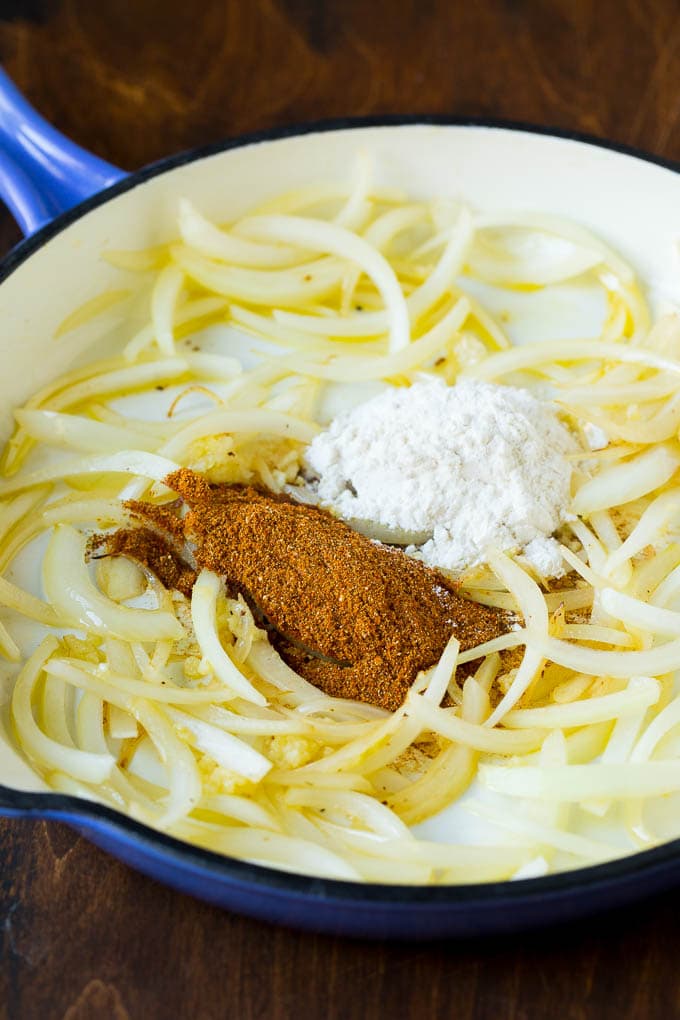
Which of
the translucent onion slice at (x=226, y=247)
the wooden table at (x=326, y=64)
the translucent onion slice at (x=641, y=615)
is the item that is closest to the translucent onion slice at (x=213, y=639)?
the translucent onion slice at (x=641, y=615)

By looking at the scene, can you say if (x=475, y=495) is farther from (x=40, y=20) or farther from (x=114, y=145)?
(x=40, y=20)

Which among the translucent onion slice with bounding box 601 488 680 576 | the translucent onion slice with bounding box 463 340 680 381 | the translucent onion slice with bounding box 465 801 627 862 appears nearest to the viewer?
the translucent onion slice with bounding box 465 801 627 862

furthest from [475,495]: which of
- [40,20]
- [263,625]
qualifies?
[40,20]

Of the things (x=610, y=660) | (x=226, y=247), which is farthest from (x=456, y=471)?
(x=226, y=247)

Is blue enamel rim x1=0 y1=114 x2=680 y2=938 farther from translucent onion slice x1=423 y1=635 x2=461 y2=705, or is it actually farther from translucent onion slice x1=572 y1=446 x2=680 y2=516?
translucent onion slice x1=572 y1=446 x2=680 y2=516

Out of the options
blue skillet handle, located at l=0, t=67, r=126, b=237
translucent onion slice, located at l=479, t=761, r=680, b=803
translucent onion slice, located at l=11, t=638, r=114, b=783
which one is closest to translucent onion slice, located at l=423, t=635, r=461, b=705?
translucent onion slice, located at l=479, t=761, r=680, b=803
